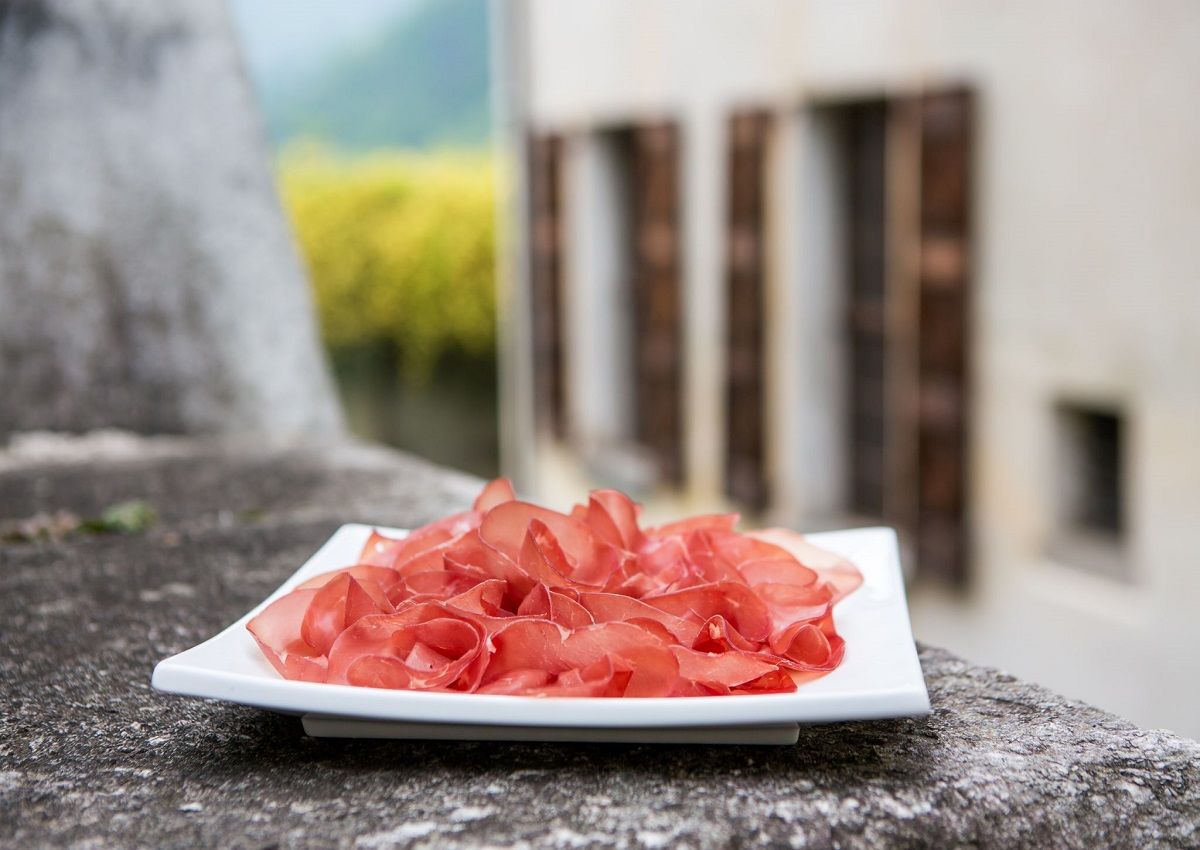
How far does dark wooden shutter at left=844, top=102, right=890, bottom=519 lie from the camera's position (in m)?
5.07

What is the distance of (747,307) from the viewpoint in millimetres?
5387

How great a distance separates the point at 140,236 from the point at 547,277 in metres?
4.73

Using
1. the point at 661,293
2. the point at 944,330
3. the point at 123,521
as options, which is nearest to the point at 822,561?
the point at 123,521

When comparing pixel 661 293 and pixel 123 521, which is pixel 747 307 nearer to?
pixel 661 293

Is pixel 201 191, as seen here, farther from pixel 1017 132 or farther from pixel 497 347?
pixel 497 347

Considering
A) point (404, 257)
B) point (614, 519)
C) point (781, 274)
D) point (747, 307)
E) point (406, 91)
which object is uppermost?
point (406, 91)

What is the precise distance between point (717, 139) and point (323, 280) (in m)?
5.76

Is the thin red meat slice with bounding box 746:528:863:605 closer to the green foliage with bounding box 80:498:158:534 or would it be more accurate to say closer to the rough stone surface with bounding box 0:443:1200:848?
the rough stone surface with bounding box 0:443:1200:848

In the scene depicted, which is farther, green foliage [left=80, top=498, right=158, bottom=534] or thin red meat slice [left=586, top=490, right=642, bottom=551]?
green foliage [left=80, top=498, right=158, bottom=534]

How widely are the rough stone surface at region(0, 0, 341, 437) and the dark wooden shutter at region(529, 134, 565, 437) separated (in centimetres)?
451

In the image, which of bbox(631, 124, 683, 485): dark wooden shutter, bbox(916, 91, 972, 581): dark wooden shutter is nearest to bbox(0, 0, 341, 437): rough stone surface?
bbox(916, 91, 972, 581): dark wooden shutter

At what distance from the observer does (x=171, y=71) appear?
2.22 meters

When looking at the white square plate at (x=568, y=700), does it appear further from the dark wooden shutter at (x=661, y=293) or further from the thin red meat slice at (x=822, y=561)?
the dark wooden shutter at (x=661, y=293)

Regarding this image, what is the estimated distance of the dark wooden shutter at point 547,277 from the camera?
6.79m
